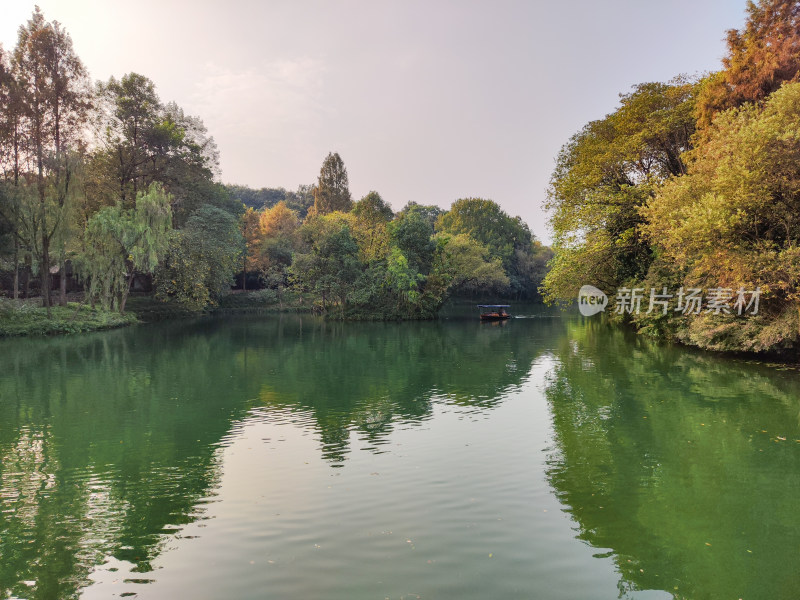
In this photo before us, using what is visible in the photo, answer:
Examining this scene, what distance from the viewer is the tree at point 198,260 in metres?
47.5

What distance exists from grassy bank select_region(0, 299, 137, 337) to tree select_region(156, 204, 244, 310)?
7022 millimetres

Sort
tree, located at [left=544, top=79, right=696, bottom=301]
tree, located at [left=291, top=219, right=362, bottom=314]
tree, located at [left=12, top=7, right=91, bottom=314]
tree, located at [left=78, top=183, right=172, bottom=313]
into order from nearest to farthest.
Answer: tree, located at [left=544, top=79, right=696, bottom=301]
tree, located at [left=12, top=7, right=91, bottom=314]
tree, located at [left=78, top=183, right=172, bottom=313]
tree, located at [left=291, top=219, right=362, bottom=314]

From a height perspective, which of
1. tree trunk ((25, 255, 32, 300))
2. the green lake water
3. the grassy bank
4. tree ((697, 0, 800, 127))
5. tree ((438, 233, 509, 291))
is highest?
tree ((697, 0, 800, 127))

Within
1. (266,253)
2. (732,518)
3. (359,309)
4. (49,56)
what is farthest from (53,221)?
(732,518)

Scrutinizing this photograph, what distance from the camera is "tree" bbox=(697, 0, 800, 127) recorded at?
22.0 meters

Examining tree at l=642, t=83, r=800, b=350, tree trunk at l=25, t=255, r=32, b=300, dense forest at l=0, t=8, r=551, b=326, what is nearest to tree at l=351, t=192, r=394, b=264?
dense forest at l=0, t=8, r=551, b=326

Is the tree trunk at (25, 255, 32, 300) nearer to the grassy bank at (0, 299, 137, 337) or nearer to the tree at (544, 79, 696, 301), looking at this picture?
the grassy bank at (0, 299, 137, 337)

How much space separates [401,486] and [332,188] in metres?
75.4

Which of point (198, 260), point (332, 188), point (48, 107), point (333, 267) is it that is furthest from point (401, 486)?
point (332, 188)

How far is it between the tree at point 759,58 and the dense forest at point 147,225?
30030mm

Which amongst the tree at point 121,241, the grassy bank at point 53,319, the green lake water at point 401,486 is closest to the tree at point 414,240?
the tree at point 121,241

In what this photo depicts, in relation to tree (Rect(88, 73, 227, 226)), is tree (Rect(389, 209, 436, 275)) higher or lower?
lower

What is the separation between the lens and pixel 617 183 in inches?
1268

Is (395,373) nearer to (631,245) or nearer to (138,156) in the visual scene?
(631,245)
